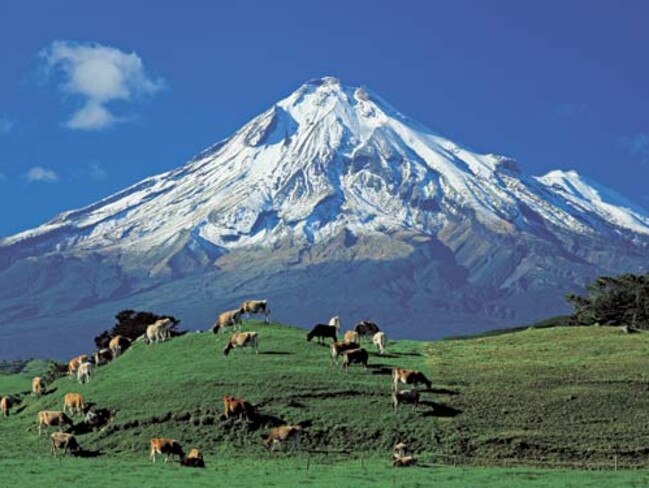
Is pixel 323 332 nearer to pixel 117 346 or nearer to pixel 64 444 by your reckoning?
pixel 117 346

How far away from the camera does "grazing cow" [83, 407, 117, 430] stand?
1804 inches

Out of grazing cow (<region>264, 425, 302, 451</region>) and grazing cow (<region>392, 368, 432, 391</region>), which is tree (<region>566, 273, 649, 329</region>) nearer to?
grazing cow (<region>392, 368, 432, 391</region>)

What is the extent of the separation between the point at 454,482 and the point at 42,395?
99.1ft

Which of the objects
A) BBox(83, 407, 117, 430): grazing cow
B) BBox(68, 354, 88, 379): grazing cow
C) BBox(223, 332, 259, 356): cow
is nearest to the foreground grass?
BBox(83, 407, 117, 430): grazing cow

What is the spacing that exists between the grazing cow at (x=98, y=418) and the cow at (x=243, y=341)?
8637 millimetres

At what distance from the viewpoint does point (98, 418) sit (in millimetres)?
45938

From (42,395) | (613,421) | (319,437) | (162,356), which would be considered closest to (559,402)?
(613,421)

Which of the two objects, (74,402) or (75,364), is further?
(75,364)

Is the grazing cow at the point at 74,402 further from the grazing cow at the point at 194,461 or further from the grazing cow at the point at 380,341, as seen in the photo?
the grazing cow at the point at 380,341

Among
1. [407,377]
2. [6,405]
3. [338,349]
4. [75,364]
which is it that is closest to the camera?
[407,377]

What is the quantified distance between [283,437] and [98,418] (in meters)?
9.33

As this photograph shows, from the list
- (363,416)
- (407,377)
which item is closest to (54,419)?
(363,416)

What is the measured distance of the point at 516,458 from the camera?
1591 inches

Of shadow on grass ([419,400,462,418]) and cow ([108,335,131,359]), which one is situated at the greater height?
cow ([108,335,131,359])
